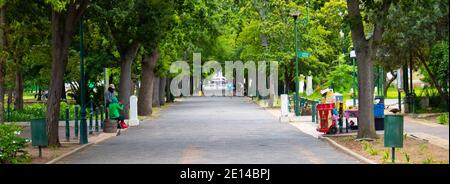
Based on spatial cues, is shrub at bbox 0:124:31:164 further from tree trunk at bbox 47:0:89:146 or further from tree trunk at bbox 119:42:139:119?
tree trunk at bbox 119:42:139:119

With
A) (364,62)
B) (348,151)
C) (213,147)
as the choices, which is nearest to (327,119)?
(364,62)

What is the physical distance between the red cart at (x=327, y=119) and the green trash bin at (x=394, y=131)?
28.3 feet

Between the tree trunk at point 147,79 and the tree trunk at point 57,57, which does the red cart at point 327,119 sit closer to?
the tree trunk at point 57,57

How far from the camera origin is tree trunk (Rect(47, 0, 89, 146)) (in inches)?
867

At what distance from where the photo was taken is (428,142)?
2128 centimetres

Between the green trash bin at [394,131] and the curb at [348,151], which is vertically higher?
the green trash bin at [394,131]

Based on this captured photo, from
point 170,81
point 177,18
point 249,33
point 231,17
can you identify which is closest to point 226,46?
point 170,81

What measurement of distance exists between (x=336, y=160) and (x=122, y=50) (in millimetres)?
21819

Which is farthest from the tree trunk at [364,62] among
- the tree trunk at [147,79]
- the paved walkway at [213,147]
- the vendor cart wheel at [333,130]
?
the tree trunk at [147,79]

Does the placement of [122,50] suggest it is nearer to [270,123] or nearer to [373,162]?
[270,123]

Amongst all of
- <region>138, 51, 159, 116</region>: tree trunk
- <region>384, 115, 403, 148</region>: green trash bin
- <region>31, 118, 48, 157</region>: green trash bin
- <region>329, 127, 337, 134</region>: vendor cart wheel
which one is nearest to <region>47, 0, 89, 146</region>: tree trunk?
<region>31, 118, 48, 157</region>: green trash bin

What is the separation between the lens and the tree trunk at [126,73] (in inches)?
1478

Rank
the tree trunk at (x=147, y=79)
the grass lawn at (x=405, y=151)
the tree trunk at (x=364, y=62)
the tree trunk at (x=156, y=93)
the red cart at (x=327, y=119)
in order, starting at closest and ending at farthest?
the grass lawn at (x=405, y=151) < the tree trunk at (x=364, y=62) < the red cart at (x=327, y=119) < the tree trunk at (x=147, y=79) < the tree trunk at (x=156, y=93)

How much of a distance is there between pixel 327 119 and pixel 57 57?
8.89 meters
